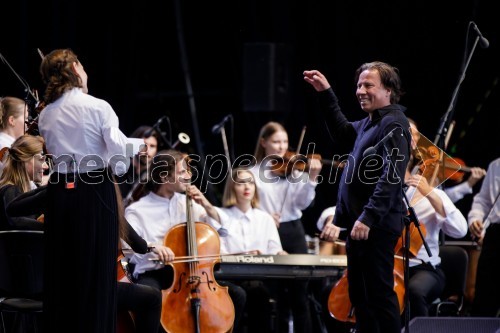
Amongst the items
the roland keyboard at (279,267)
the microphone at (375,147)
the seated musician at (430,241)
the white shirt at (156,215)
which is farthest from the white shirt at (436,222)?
the white shirt at (156,215)

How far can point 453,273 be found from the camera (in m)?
5.43

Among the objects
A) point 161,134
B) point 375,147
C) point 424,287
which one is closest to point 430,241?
point 424,287

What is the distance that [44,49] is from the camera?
24.0ft

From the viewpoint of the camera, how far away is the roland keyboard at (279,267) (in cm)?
522

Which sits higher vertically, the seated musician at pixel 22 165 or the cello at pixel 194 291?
the seated musician at pixel 22 165

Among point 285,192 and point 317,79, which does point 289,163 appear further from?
point 317,79

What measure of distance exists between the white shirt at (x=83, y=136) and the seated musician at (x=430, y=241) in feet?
6.45

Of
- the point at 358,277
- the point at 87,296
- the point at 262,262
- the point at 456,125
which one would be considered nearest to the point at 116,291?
the point at 87,296

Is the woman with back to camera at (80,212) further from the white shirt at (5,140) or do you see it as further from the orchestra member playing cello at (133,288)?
the white shirt at (5,140)

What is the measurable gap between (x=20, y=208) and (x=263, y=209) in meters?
2.56

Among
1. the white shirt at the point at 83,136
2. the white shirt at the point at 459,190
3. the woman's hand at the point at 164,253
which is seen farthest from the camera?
the white shirt at the point at 459,190

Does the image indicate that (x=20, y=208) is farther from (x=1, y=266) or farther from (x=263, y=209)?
(x=263, y=209)

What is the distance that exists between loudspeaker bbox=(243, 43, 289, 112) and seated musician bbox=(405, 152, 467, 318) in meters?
2.12

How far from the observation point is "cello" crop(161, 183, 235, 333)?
4840 millimetres
